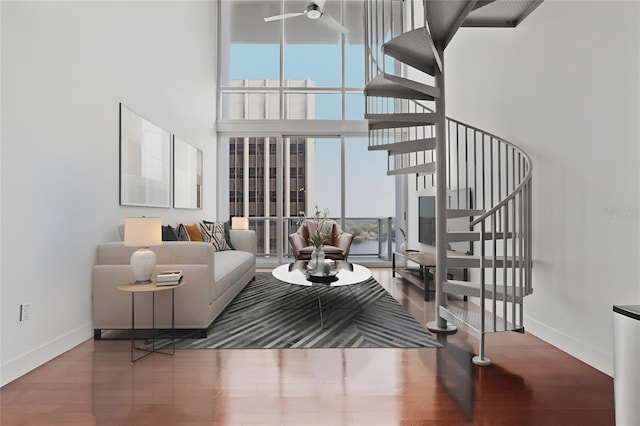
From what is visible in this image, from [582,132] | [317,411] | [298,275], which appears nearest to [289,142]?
[298,275]

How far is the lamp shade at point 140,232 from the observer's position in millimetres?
2449

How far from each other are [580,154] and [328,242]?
371cm

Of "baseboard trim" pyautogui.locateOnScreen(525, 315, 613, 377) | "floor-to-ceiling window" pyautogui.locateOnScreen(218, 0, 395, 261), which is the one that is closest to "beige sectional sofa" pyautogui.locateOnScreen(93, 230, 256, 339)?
"baseboard trim" pyautogui.locateOnScreen(525, 315, 613, 377)

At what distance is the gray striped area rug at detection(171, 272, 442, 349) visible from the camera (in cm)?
260

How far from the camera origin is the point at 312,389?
194 centimetres

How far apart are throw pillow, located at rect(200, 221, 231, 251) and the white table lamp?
1.84 metres

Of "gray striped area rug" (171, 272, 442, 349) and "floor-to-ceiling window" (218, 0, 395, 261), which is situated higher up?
"floor-to-ceiling window" (218, 0, 395, 261)

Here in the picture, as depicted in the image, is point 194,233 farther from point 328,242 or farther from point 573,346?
point 573,346

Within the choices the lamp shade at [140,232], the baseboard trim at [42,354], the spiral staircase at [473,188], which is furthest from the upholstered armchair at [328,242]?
the baseboard trim at [42,354]

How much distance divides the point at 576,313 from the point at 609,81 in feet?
5.47

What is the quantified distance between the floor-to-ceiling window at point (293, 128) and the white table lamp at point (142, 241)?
367 centimetres

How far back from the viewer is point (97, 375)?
2.11 m

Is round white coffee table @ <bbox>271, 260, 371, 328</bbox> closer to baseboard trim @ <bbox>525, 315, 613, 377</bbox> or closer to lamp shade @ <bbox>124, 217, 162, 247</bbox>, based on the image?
lamp shade @ <bbox>124, 217, 162, 247</bbox>

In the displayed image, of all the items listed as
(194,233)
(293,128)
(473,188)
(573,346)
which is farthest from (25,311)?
(293,128)
